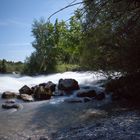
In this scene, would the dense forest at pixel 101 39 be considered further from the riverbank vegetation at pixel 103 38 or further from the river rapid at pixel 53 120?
the river rapid at pixel 53 120

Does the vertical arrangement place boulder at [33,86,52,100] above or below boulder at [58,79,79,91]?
below

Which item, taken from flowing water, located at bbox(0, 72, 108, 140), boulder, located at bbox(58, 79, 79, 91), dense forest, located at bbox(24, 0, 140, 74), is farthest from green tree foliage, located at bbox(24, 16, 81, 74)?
flowing water, located at bbox(0, 72, 108, 140)

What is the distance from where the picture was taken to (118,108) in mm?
12805

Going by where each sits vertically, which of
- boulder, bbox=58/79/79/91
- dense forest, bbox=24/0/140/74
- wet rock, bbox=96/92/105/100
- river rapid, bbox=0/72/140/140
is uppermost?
dense forest, bbox=24/0/140/74

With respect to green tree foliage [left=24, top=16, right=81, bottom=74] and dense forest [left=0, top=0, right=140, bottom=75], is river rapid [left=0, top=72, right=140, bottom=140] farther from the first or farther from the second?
green tree foliage [left=24, top=16, right=81, bottom=74]

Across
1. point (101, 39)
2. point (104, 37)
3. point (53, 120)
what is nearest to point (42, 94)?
point (53, 120)

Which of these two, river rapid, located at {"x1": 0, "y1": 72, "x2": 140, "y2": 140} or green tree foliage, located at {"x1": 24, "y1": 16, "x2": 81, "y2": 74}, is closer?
river rapid, located at {"x1": 0, "y1": 72, "x2": 140, "y2": 140}

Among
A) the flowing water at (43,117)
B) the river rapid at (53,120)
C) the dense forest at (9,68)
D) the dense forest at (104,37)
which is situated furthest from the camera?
the dense forest at (9,68)

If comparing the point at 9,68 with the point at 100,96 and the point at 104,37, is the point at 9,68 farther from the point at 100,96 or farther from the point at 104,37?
the point at 104,37

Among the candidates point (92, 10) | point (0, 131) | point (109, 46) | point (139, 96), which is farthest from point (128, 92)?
point (92, 10)

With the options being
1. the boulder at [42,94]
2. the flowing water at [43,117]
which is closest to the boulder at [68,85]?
the boulder at [42,94]

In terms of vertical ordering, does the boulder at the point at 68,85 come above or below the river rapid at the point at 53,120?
above

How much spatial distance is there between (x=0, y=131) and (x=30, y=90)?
1022 cm

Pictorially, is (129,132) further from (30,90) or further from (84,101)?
(30,90)
